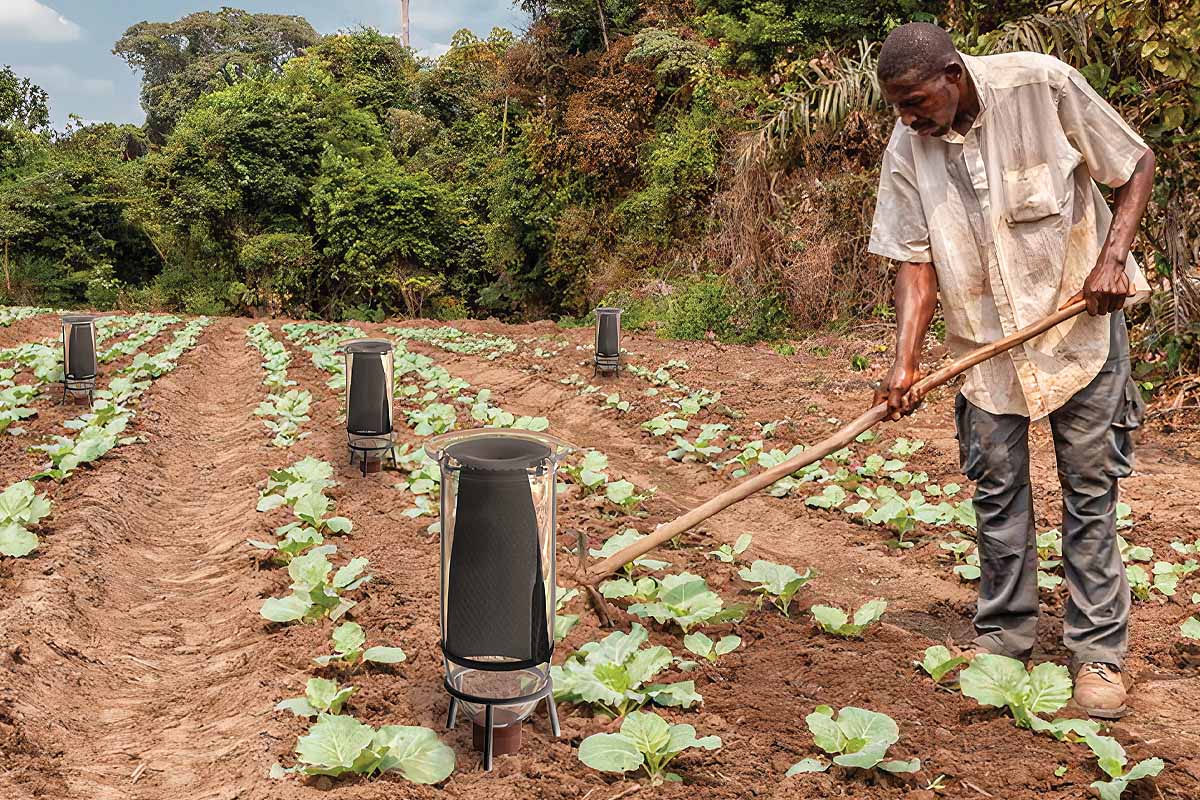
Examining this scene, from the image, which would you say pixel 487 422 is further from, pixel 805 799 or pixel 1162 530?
pixel 805 799

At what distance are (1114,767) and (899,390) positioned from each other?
127cm

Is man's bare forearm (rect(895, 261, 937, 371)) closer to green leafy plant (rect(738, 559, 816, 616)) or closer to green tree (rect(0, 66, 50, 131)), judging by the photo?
A: green leafy plant (rect(738, 559, 816, 616))

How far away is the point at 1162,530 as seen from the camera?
509 cm

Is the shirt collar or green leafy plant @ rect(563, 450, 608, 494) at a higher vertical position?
the shirt collar

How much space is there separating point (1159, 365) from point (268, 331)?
1440 centimetres

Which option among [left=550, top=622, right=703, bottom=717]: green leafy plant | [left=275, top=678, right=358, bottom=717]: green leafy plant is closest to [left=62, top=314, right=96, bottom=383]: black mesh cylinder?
[left=275, top=678, right=358, bottom=717]: green leafy plant

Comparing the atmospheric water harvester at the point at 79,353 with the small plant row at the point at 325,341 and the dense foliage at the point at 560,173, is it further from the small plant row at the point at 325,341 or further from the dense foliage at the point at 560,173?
the dense foliage at the point at 560,173

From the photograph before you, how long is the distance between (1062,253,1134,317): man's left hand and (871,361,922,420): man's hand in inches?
23.1

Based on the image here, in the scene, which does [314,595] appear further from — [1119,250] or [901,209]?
[1119,250]

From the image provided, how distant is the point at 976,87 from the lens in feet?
9.91

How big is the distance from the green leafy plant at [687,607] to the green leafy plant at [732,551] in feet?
2.35

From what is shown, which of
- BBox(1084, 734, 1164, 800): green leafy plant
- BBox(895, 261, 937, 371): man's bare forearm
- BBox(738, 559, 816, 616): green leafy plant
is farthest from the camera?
BBox(738, 559, 816, 616): green leafy plant

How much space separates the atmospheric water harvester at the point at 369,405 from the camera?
261 inches

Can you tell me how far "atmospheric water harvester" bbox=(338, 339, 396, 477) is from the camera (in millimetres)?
6629
